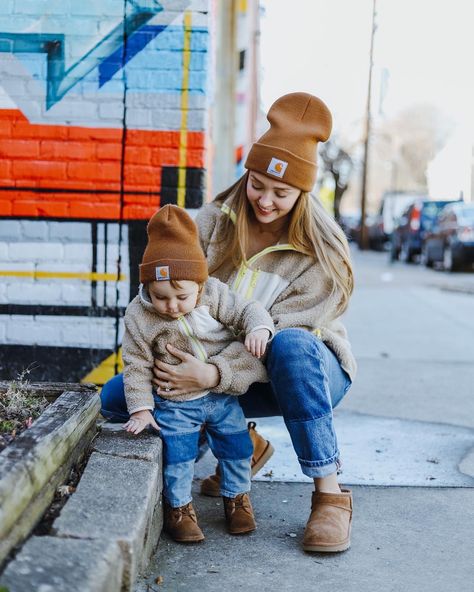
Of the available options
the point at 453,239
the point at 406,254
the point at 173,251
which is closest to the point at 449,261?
the point at 453,239

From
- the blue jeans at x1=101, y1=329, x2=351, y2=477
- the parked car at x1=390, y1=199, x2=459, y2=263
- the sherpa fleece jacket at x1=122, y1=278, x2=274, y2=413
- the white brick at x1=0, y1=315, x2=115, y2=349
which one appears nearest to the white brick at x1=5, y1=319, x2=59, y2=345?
the white brick at x1=0, y1=315, x2=115, y2=349

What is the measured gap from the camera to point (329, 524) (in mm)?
2830

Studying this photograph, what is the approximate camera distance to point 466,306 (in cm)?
1012

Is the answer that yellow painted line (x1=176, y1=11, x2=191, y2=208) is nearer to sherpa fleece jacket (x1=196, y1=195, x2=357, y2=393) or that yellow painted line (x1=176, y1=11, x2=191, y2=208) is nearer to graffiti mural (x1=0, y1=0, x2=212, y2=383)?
graffiti mural (x1=0, y1=0, x2=212, y2=383)

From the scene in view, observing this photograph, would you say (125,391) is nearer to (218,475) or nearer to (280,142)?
(218,475)

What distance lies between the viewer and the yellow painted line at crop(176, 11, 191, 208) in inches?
163

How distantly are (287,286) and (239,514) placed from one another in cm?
84

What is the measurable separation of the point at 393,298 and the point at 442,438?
700 centimetres

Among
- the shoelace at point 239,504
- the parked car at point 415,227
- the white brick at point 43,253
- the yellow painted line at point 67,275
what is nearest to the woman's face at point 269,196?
the shoelace at point 239,504

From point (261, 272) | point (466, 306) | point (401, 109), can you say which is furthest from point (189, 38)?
point (401, 109)

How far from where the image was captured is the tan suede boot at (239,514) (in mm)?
2963

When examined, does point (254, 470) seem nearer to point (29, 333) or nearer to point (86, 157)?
point (29, 333)

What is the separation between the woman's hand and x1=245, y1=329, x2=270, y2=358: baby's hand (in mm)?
163

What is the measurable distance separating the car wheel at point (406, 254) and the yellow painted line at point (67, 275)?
60.5 ft
